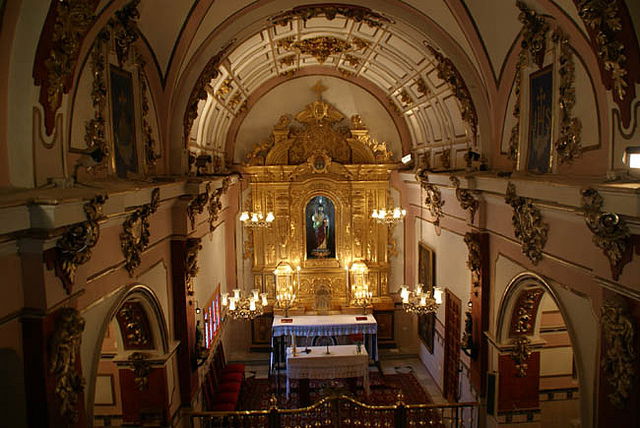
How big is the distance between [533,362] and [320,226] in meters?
7.91

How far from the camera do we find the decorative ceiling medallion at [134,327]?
7273 mm

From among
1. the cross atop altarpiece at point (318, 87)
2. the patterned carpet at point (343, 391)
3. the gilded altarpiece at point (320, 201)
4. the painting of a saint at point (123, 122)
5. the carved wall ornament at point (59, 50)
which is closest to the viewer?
the carved wall ornament at point (59, 50)

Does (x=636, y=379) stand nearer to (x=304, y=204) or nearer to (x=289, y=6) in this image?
(x=289, y=6)

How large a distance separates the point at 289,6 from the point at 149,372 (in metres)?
6.31

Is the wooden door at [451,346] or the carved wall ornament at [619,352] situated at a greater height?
the carved wall ornament at [619,352]

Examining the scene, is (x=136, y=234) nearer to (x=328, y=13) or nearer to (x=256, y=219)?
(x=328, y=13)

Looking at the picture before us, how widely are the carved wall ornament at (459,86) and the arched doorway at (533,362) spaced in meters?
3.03

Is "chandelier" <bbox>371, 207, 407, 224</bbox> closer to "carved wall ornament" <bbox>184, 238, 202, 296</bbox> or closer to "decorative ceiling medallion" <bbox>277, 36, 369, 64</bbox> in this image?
"decorative ceiling medallion" <bbox>277, 36, 369, 64</bbox>

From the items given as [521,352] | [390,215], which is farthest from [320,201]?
[521,352]

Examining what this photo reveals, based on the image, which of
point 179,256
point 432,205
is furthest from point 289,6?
point 432,205

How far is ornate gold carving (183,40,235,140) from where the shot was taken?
8.45 metres

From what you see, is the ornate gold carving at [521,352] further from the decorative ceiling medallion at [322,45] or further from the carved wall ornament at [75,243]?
the decorative ceiling medallion at [322,45]

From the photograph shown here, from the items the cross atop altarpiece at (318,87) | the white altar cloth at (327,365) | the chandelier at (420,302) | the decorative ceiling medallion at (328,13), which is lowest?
the white altar cloth at (327,365)

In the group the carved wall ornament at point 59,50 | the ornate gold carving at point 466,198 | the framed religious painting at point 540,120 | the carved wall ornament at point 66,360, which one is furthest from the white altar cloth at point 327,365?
the carved wall ornament at point 59,50
